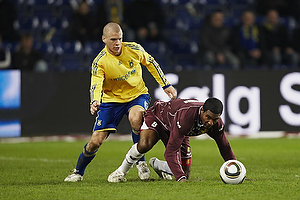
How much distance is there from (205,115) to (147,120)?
3.48 ft

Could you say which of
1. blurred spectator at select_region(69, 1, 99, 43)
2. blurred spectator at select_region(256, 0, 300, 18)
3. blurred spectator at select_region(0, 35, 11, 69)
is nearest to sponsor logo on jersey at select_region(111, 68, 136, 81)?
blurred spectator at select_region(0, 35, 11, 69)

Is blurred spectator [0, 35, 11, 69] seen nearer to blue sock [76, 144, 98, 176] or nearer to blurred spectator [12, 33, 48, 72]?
blurred spectator [12, 33, 48, 72]

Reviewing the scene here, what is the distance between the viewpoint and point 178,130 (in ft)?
20.4

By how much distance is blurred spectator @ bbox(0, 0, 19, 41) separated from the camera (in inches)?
588

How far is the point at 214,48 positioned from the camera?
14.8 m

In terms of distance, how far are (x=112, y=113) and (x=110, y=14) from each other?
843 centimetres

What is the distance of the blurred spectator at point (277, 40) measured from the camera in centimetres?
1505

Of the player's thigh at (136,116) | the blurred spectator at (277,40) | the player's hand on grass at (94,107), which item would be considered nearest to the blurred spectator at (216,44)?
the blurred spectator at (277,40)

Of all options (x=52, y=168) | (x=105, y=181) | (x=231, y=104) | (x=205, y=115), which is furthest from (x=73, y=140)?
(x=205, y=115)

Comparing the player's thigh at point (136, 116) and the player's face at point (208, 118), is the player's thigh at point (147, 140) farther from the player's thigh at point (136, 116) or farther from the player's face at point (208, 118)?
the player's face at point (208, 118)

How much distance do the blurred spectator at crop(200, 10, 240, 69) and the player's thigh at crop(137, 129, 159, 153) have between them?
7865 millimetres

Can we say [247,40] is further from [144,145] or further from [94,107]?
[94,107]

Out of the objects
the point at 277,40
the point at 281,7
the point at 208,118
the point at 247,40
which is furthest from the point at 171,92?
the point at 281,7

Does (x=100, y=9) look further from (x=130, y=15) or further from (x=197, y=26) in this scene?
(x=197, y=26)
